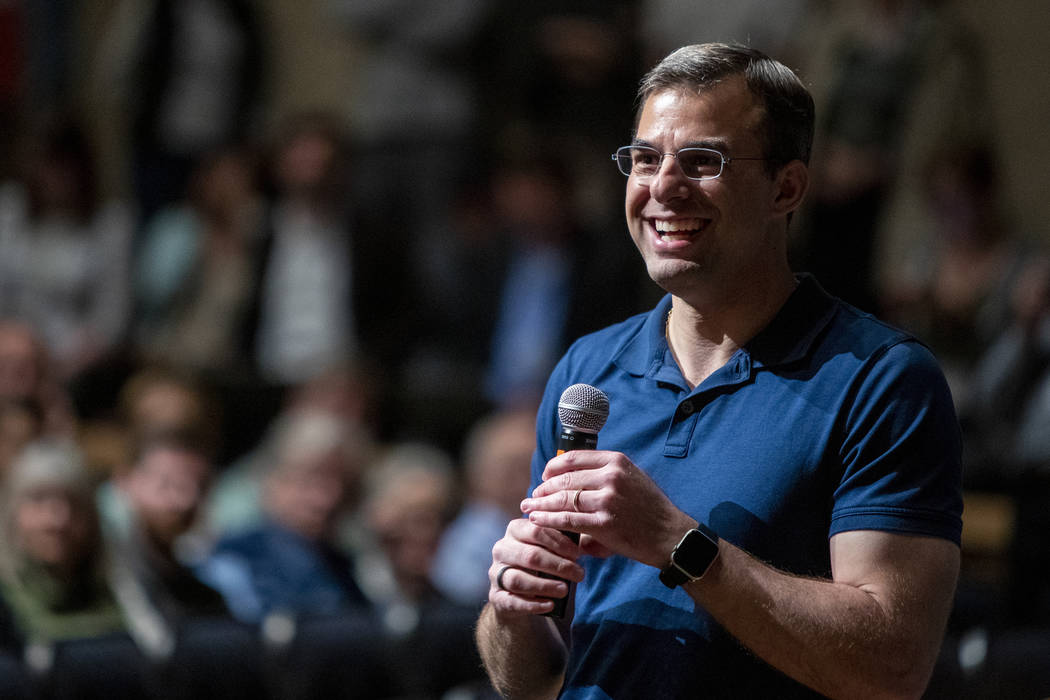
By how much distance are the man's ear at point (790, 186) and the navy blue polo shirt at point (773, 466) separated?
11 centimetres

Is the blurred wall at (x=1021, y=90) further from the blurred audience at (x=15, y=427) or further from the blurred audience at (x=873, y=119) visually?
the blurred audience at (x=15, y=427)

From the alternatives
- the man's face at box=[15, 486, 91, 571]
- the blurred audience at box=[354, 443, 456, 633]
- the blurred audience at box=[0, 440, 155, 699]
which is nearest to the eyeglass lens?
the blurred audience at box=[0, 440, 155, 699]

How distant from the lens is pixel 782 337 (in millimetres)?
1827

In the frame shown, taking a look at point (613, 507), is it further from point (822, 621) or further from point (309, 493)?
point (309, 493)

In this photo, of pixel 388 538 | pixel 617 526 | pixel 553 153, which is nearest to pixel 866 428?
pixel 617 526

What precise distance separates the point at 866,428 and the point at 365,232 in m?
4.69

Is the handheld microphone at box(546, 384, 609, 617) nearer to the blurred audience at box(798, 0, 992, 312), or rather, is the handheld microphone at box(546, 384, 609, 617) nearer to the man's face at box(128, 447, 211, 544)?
the man's face at box(128, 447, 211, 544)

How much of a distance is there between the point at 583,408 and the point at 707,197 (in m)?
0.30

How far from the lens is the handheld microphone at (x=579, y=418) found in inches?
69.3

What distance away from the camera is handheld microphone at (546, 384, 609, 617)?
69.3 inches

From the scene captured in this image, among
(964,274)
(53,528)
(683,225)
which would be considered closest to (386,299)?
(964,274)

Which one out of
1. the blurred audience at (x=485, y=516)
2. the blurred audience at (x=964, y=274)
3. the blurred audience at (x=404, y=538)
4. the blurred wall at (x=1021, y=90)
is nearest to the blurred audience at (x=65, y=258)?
the blurred audience at (x=404, y=538)

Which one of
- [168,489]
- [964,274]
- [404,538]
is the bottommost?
[404,538]

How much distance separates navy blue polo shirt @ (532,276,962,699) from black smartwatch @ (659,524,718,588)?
120mm
